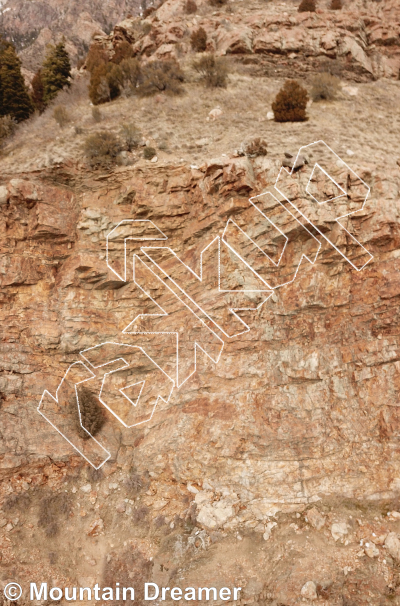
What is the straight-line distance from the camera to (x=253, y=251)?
31.7 ft

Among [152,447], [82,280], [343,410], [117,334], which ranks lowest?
[152,447]

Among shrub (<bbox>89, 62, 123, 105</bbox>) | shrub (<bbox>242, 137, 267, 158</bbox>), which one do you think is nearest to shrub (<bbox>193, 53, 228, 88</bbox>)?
shrub (<bbox>89, 62, 123, 105</bbox>)

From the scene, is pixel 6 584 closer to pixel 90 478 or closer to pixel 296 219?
pixel 90 478

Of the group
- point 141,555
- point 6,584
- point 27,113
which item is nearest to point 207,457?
point 141,555

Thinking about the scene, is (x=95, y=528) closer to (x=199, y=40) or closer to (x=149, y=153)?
(x=149, y=153)

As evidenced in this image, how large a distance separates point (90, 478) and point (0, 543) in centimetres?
231

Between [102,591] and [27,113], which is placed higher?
[27,113]

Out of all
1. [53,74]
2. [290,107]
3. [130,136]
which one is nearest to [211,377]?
[130,136]

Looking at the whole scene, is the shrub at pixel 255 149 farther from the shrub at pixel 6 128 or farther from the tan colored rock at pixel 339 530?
the shrub at pixel 6 128

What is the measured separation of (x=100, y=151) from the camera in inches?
453

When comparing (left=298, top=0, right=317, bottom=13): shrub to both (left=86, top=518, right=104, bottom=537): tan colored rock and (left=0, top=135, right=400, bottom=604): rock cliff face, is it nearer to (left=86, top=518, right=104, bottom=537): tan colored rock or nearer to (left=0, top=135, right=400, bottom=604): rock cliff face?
(left=0, top=135, right=400, bottom=604): rock cliff face

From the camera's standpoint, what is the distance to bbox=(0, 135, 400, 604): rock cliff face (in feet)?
26.8

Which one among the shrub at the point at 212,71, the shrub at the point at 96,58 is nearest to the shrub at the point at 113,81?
the shrub at the point at 212,71

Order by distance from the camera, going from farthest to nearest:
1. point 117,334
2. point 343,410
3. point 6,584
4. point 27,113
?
point 27,113, point 117,334, point 343,410, point 6,584
